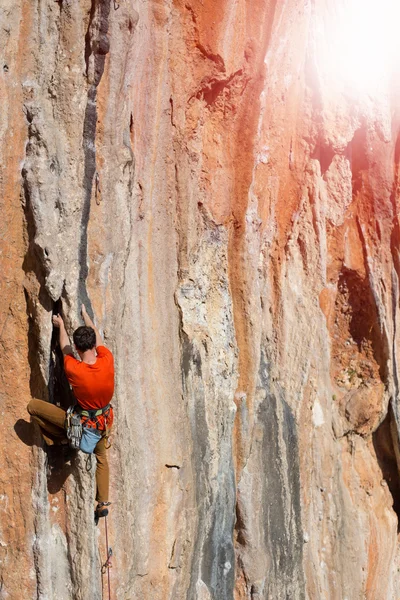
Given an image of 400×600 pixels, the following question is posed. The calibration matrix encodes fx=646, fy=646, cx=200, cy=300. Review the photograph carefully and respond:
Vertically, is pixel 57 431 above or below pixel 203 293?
below

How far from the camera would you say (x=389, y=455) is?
347 inches

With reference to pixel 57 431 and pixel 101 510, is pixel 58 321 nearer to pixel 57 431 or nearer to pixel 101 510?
pixel 57 431

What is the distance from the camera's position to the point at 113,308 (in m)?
5.32

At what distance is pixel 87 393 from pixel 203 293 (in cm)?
189

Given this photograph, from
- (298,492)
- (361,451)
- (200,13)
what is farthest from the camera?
(361,451)

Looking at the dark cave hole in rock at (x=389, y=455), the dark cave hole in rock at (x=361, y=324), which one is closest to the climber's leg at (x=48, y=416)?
the dark cave hole in rock at (x=361, y=324)

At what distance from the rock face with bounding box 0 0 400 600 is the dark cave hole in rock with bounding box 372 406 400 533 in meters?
0.03

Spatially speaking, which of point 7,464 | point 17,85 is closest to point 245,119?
point 17,85

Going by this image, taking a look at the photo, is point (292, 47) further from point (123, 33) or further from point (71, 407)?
point (71, 407)

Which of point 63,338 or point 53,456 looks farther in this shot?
point 53,456

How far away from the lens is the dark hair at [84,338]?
4766 millimetres

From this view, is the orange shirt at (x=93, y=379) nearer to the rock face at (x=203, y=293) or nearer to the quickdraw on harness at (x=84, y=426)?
the quickdraw on harness at (x=84, y=426)

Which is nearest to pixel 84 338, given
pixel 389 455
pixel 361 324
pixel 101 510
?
pixel 101 510

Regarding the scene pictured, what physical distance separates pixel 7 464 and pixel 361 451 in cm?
492
